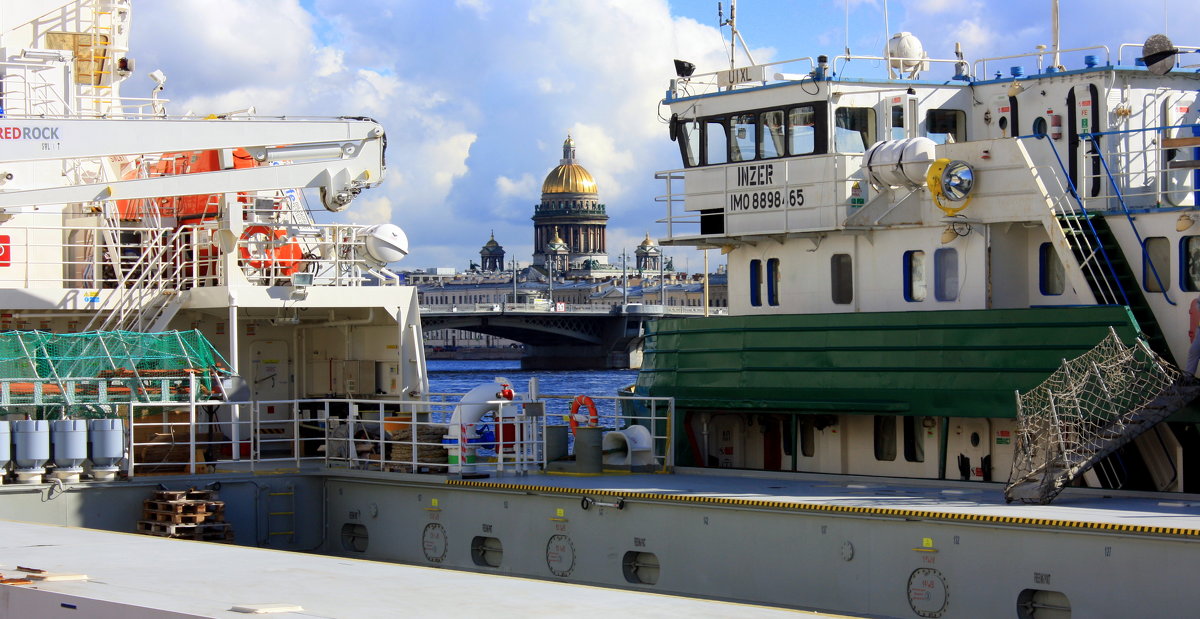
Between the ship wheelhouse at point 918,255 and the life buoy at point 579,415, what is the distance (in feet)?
3.25

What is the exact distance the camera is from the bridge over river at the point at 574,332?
132250 millimetres

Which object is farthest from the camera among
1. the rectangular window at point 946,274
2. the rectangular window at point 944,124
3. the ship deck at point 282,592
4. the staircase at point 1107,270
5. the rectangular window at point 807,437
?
the rectangular window at point 944,124

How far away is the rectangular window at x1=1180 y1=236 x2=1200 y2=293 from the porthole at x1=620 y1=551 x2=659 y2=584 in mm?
6490

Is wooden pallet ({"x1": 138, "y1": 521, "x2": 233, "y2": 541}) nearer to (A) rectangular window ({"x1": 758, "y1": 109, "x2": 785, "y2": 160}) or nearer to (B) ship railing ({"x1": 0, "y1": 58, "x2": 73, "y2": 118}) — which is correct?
(B) ship railing ({"x1": 0, "y1": 58, "x2": 73, "y2": 118})

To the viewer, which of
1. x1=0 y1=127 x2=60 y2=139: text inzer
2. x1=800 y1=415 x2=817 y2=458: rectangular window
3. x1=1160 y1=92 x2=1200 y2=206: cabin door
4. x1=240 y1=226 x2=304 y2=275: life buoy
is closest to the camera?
x1=1160 y1=92 x2=1200 y2=206: cabin door

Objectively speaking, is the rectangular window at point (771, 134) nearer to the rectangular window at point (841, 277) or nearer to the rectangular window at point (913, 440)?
the rectangular window at point (841, 277)

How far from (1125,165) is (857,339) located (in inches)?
Answer: 155

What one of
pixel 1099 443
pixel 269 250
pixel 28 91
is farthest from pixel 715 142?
pixel 28 91

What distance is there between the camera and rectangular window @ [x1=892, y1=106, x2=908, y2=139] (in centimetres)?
1877

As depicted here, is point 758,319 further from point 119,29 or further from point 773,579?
point 119,29

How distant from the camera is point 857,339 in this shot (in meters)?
16.9

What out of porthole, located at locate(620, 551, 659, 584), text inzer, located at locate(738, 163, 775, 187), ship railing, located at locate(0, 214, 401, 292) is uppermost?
text inzer, located at locate(738, 163, 775, 187)

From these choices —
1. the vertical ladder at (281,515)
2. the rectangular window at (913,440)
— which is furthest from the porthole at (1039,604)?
the vertical ladder at (281,515)

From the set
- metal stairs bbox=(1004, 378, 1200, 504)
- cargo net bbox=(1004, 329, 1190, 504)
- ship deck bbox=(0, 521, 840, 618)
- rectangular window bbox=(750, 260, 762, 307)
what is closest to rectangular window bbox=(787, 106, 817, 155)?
rectangular window bbox=(750, 260, 762, 307)
